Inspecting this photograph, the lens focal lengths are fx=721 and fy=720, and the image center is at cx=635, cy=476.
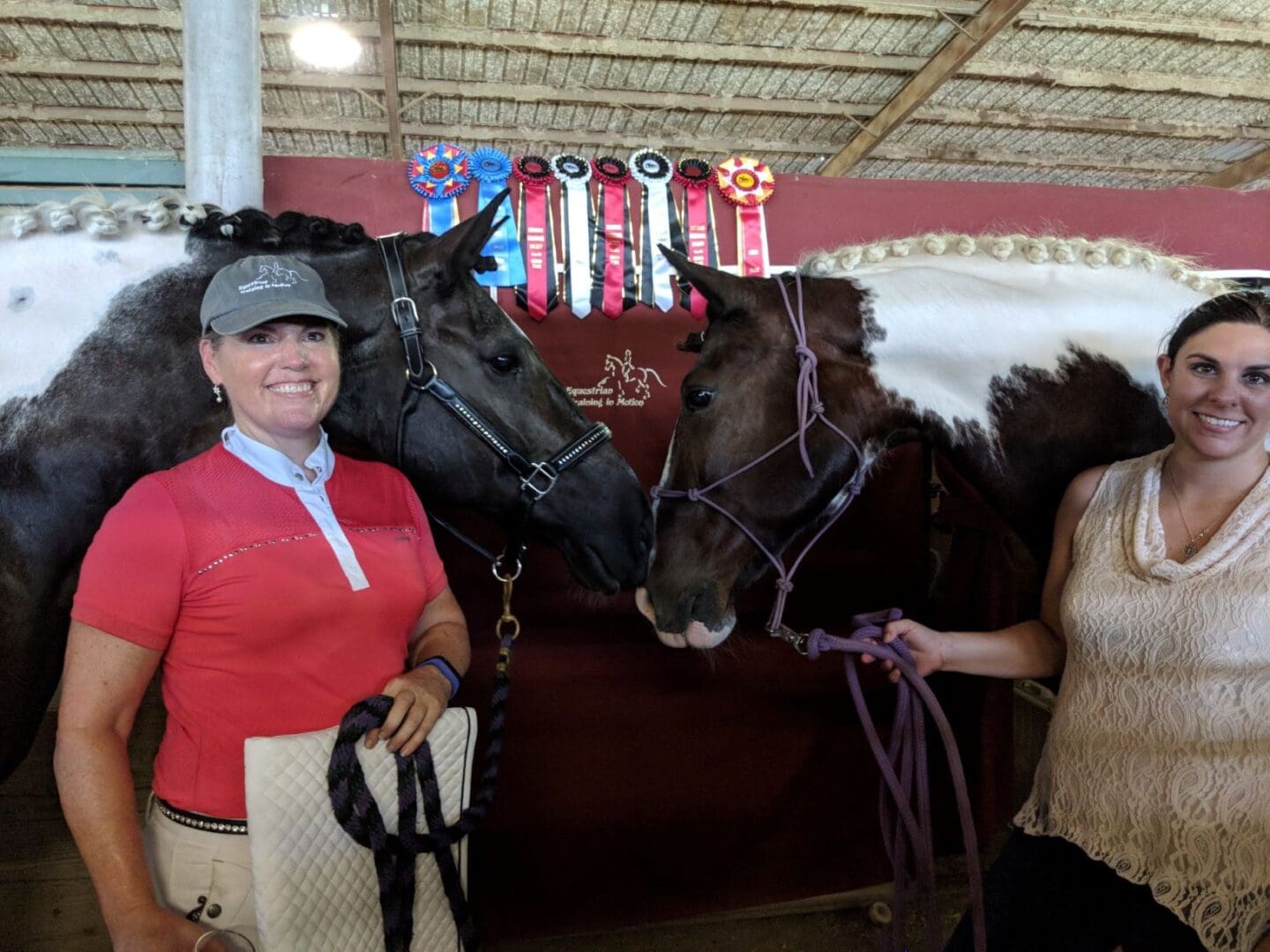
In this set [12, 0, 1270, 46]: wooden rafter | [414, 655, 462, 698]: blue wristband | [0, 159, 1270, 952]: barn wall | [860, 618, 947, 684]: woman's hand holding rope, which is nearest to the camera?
[414, 655, 462, 698]: blue wristband

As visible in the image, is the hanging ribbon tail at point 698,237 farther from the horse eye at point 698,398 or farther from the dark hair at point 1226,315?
the dark hair at point 1226,315

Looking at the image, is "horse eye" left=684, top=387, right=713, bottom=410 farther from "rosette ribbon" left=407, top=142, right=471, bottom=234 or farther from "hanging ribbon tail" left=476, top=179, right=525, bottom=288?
"rosette ribbon" left=407, top=142, right=471, bottom=234

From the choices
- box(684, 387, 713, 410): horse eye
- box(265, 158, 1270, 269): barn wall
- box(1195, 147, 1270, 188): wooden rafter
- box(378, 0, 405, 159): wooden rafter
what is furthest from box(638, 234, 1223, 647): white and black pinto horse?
box(1195, 147, 1270, 188): wooden rafter

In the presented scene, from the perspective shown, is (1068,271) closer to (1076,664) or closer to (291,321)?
(1076,664)

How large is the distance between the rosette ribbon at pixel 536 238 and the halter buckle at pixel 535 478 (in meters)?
1.10

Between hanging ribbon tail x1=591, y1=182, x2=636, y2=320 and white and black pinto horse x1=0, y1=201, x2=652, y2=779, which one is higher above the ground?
hanging ribbon tail x1=591, y1=182, x2=636, y2=320

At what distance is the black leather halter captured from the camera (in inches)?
67.3

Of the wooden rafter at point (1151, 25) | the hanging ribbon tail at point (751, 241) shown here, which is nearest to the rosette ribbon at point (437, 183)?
the hanging ribbon tail at point (751, 241)

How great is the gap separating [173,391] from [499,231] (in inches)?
57.0

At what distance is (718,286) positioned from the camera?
77.4 inches

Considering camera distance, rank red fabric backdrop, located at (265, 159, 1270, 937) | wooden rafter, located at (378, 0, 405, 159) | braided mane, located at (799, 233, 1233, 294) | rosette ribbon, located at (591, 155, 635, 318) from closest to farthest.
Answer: braided mane, located at (799, 233, 1233, 294), red fabric backdrop, located at (265, 159, 1270, 937), rosette ribbon, located at (591, 155, 635, 318), wooden rafter, located at (378, 0, 405, 159)

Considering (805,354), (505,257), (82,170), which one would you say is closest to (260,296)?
(805,354)

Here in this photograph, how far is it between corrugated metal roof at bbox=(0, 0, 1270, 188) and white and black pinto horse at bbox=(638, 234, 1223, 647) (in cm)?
327

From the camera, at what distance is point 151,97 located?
496 centimetres
